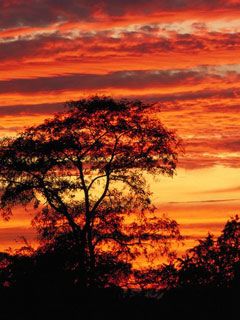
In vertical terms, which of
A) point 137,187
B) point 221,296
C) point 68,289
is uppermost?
point 137,187

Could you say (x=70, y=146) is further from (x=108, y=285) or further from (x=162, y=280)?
(x=162, y=280)

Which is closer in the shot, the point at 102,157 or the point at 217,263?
the point at 217,263

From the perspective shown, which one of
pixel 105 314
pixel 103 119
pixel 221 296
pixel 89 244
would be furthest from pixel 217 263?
pixel 103 119

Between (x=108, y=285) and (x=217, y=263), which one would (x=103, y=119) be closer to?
(x=108, y=285)

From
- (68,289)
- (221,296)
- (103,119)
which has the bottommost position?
(221,296)

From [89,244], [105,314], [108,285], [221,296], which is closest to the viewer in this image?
[221,296]

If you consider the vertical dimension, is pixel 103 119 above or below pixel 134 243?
above

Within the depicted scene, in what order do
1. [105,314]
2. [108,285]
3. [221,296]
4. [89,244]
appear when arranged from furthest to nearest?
[89,244]
[108,285]
[105,314]
[221,296]

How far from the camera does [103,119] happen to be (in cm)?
6644

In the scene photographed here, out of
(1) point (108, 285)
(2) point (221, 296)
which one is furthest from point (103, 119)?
(2) point (221, 296)

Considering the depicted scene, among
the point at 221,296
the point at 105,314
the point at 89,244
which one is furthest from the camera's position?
the point at 89,244

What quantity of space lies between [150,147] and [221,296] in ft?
65.5

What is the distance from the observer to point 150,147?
2608 inches

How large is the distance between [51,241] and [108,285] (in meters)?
7.43
